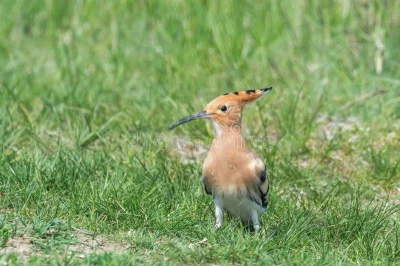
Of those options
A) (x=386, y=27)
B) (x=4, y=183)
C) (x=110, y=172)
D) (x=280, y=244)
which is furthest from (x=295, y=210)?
(x=386, y=27)

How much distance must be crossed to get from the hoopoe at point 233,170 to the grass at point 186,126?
0.13 m

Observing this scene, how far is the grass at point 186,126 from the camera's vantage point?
16.4 ft

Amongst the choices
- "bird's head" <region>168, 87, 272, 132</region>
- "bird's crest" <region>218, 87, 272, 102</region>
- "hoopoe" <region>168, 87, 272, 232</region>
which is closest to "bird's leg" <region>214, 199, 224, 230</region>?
"hoopoe" <region>168, 87, 272, 232</region>

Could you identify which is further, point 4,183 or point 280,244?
point 4,183

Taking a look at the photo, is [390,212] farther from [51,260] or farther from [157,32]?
[157,32]

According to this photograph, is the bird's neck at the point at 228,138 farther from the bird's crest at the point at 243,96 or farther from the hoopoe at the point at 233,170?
the bird's crest at the point at 243,96

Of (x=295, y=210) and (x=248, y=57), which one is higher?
(x=248, y=57)

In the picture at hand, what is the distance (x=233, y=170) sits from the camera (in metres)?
5.03

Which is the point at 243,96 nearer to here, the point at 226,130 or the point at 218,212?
the point at 226,130

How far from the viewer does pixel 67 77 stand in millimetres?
7836

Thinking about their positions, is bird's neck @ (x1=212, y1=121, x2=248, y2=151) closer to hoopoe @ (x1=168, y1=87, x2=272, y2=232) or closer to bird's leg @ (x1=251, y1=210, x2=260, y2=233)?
hoopoe @ (x1=168, y1=87, x2=272, y2=232)

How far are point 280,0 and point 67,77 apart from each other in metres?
2.21

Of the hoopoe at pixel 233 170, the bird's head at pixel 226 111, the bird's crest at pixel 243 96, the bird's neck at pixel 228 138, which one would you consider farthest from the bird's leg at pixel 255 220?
the bird's crest at pixel 243 96

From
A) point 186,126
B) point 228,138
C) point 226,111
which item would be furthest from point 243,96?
point 186,126
